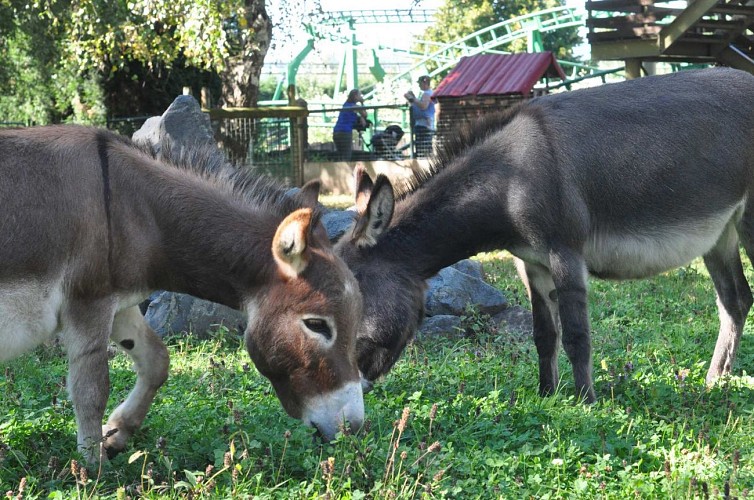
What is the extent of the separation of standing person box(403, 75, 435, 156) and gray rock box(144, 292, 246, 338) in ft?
38.2

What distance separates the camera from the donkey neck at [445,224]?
543cm

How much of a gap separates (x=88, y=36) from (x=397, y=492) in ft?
42.1

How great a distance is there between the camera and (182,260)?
426 cm

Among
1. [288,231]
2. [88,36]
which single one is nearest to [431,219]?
[288,231]

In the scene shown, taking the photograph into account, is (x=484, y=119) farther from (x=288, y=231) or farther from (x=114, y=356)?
(x=114, y=356)

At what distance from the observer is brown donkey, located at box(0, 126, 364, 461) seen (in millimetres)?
3930

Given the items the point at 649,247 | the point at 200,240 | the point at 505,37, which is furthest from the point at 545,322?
the point at 505,37

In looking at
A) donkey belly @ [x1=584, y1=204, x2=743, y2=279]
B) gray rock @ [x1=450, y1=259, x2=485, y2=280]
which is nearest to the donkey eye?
donkey belly @ [x1=584, y1=204, x2=743, y2=279]

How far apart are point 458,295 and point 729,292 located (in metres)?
2.14

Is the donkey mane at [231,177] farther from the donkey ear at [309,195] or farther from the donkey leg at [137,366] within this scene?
the donkey leg at [137,366]

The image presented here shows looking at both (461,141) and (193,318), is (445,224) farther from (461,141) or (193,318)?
(193,318)

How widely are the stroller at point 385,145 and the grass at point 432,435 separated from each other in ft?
42.5

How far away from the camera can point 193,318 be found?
23.6 ft

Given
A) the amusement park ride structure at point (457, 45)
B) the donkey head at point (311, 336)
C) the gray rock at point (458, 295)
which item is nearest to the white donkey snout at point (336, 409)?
the donkey head at point (311, 336)
